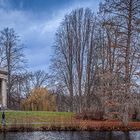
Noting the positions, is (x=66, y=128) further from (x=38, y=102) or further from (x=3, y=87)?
(x=38, y=102)

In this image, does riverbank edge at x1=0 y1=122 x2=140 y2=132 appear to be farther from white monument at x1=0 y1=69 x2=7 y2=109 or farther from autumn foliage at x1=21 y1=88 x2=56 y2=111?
autumn foliage at x1=21 y1=88 x2=56 y2=111

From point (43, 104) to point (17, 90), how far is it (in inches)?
818

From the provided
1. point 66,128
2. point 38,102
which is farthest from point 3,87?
point 66,128

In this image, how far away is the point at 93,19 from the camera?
61.7 meters

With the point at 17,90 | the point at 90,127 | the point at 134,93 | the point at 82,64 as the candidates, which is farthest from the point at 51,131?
the point at 17,90

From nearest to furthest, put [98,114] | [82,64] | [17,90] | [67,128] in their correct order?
[67,128]
[98,114]
[82,64]
[17,90]

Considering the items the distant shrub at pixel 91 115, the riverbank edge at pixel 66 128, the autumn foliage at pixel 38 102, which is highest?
the autumn foliage at pixel 38 102

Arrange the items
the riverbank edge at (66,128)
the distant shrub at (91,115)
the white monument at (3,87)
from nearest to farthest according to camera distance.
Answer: the riverbank edge at (66,128) < the distant shrub at (91,115) < the white monument at (3,87)

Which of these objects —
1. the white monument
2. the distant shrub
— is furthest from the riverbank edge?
the white monument

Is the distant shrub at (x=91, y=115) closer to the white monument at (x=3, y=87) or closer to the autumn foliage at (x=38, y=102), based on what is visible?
the white monument at (x=3, y=87)

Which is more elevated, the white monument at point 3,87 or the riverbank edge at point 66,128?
the white monument at point 3,87

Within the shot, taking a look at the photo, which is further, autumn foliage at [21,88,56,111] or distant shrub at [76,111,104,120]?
autumn foliage at [21,88,56,111]

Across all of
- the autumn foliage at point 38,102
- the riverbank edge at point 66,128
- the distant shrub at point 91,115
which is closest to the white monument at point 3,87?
the autumn foliage at point 38,102

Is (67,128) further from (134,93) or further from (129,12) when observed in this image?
(129,12)
